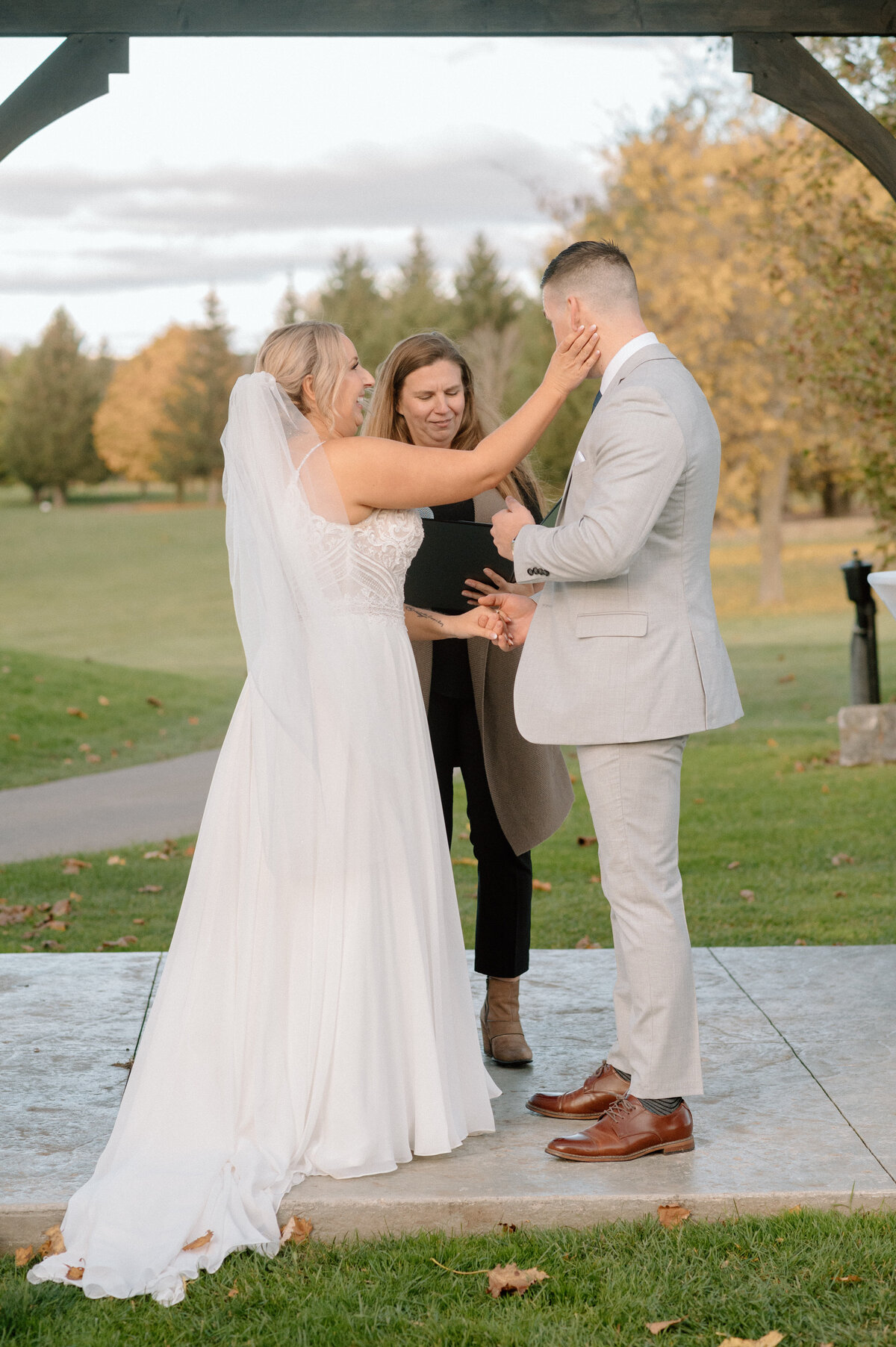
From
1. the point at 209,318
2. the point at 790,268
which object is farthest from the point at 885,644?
the point at 209,318

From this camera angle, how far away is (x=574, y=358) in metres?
3.55

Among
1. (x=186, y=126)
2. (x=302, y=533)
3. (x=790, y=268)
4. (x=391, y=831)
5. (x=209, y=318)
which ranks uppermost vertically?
(x=186, y=126)

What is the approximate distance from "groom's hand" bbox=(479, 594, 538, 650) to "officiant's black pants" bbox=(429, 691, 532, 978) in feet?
1.77

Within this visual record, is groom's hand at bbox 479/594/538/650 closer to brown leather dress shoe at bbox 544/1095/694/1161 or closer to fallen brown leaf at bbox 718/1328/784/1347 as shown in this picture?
brown leather dress shoe at bbox 544/1095/694/1161

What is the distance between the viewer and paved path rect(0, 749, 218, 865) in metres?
8.80

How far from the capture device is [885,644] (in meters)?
20.7

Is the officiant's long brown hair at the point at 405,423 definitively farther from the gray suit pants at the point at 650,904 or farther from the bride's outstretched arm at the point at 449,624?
the gray suit pants at the point at 650,904

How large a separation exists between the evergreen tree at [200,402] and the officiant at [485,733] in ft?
176

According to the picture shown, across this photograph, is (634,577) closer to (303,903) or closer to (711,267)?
(303,903)

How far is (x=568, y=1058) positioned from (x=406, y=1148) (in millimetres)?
933

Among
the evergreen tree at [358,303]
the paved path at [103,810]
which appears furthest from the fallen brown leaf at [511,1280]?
the evergreen tree at [358,303]

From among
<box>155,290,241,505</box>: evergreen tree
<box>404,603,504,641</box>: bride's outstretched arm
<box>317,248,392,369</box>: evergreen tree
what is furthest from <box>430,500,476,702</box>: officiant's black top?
<box>155,290,241,505</box>: evergreen tree

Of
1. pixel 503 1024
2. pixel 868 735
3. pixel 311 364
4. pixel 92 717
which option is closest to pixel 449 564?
pixel 311 364

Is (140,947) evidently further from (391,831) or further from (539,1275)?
(539,1275)
